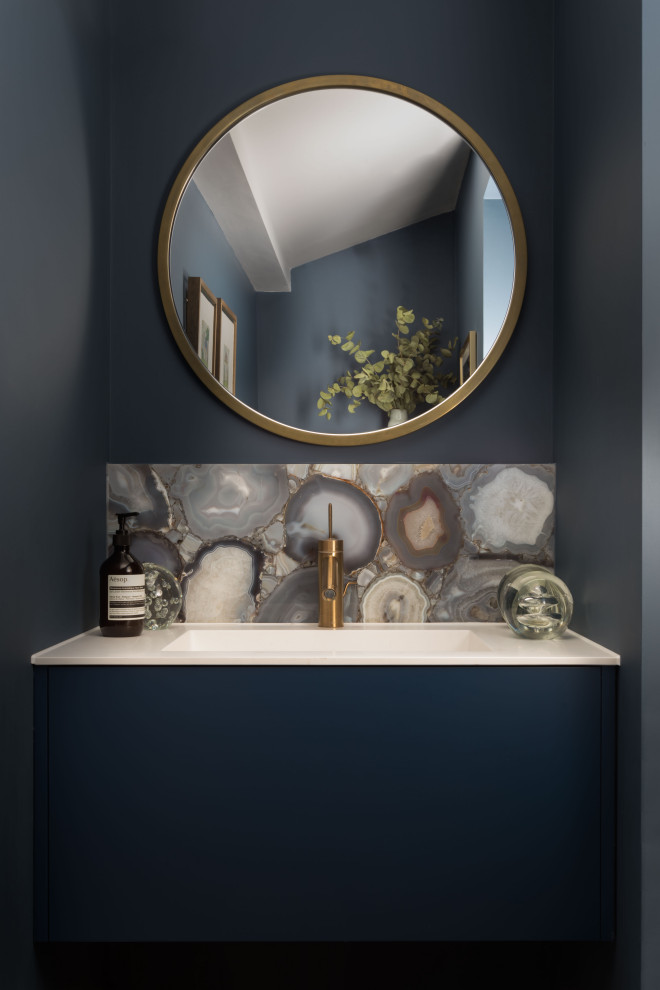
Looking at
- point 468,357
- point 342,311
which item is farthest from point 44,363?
point 468,357

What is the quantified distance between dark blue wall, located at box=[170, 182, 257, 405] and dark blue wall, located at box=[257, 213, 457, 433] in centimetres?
3

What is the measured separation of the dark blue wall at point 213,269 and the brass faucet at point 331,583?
36cm

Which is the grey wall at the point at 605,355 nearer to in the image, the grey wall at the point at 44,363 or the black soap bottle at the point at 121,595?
the black soap bottle at the point at 121,595

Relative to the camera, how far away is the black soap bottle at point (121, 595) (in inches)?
61.2

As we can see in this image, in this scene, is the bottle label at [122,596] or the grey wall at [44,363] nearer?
the grey wall at [44,363]

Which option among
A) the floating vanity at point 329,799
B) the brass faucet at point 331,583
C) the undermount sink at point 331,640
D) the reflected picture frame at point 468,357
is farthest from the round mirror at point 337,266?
the floating vanity at point 329,799

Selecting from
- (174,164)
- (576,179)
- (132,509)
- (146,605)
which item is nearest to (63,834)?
(146,605)

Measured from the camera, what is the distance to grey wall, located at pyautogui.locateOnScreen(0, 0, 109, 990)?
1287mm

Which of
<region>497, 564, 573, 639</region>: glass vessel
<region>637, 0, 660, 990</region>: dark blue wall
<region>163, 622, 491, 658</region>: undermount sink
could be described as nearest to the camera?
<region>637, 0, 660, 990</region>: dark blue wall

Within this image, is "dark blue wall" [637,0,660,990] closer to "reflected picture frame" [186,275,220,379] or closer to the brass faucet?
the brass faucet

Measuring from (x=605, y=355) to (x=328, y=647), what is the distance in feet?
2.59

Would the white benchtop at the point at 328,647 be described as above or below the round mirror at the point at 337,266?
below

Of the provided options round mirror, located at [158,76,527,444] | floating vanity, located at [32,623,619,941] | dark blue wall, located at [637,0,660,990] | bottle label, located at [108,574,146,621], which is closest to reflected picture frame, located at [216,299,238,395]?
round mirror, located at [158,76,527,444]

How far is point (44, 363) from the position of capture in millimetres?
1435
